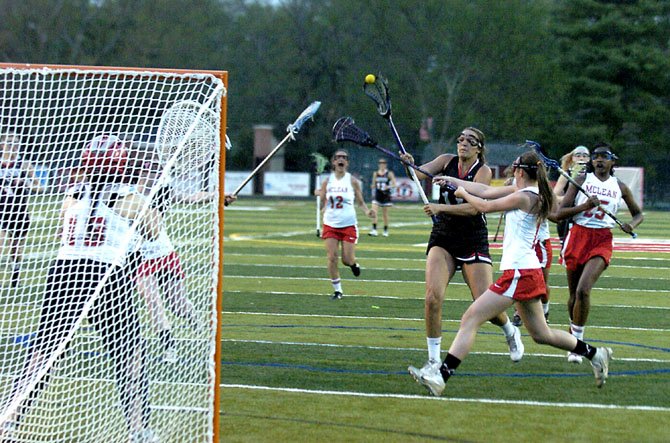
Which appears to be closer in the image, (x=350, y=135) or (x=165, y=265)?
(x=165, y=265)

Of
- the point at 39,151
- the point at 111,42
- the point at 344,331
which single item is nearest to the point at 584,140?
the point at 111,42

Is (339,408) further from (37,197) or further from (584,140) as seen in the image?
(584,140)

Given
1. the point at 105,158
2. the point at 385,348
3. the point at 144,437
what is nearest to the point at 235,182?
the point at 385,348

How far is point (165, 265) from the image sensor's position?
7.46 meters

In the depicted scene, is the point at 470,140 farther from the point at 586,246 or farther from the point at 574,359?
the point at 574,359

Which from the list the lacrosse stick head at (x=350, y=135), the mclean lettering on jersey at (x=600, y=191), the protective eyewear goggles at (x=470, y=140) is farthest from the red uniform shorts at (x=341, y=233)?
the protective eyewear goggles at (x=470, y=140)

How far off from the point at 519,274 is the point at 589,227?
232 centimetres

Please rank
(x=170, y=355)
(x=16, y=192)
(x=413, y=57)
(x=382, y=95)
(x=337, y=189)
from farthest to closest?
(x=413, y=57)
(x=337, y=189)
(x=382, y=95)
(x=16, y=192)
(x=170, y=355)

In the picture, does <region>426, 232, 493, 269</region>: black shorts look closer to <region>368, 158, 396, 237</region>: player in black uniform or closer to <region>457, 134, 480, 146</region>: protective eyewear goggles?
<region>457, 134, 480, 146</region>: protective eyewear goggles

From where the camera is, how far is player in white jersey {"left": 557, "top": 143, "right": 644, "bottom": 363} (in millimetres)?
9992

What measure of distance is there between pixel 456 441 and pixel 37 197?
371cm

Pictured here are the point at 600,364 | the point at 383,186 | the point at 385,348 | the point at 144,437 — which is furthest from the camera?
the point at 383,186

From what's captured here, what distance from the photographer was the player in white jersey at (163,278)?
23.3 feet

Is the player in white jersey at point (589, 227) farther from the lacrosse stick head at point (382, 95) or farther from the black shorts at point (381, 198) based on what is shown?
the black shorts at point (381, 198)
